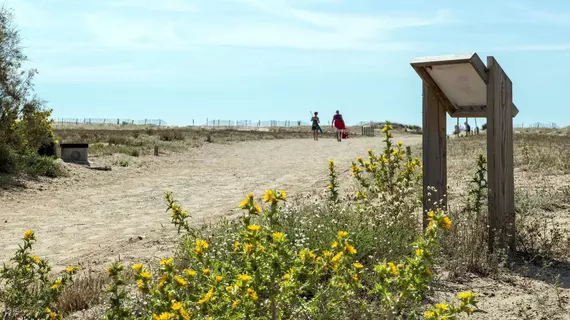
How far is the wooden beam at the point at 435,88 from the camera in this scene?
671 centimetres

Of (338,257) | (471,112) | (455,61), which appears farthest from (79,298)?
(471,112)

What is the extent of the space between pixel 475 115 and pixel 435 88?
0.65 meters

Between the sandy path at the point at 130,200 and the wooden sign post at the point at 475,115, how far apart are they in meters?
3.17

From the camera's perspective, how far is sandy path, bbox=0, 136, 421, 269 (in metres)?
8.04

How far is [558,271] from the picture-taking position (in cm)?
579

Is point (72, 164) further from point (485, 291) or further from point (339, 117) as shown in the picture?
point (339, 117)

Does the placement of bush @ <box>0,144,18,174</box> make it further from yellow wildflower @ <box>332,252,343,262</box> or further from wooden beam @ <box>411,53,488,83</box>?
A: yellow wildflower @ <box>332,252,343,262</box>

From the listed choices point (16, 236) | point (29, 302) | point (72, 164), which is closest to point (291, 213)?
point (29, 302)

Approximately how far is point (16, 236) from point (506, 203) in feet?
22.5

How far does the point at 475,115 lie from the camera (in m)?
7.15

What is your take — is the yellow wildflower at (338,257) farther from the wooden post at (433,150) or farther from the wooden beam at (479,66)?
the wooden post at (433,150)

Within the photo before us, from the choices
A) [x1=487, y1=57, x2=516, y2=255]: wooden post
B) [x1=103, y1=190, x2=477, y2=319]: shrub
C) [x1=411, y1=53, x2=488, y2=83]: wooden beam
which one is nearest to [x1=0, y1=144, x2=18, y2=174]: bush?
[x1=411, y1=53, x2=488, y2=83]: wooden beam

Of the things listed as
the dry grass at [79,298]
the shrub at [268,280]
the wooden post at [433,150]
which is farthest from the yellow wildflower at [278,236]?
the wooden post at [433,150]

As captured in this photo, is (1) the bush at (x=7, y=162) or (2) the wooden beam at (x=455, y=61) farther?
(1) the bush at (x=7, y=162)
